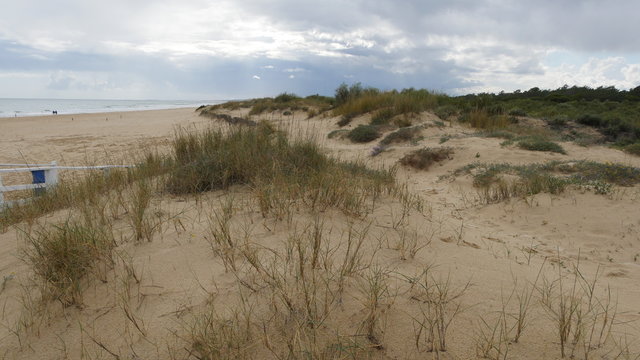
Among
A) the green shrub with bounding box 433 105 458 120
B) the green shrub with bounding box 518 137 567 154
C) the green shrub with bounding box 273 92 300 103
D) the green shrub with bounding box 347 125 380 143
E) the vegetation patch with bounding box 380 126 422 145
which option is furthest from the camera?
the green shrub with bounding box 273 92 300 103

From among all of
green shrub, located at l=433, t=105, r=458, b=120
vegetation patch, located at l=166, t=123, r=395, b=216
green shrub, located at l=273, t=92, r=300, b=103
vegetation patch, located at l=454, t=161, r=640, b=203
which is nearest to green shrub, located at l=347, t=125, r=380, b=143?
green shrub, located at l=433, t=105, r=458, b=120

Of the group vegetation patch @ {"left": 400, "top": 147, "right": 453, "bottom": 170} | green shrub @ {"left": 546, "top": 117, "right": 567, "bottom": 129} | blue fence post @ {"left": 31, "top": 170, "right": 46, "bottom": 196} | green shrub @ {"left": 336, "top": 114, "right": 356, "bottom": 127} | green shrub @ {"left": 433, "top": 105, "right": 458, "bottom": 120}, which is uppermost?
green shrub @ {"left": 433, "top": 105, "right": 458, "bottom": 120}

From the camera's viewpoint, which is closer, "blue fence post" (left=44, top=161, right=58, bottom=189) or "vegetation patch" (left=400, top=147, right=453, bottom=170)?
"blue fence post" (left=44, top=161, right=58, bottom=189)

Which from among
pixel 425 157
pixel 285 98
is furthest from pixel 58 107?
pixel 425 157

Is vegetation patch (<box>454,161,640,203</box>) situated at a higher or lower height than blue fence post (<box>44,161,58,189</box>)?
higher

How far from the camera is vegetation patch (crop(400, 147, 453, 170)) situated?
27.0ft

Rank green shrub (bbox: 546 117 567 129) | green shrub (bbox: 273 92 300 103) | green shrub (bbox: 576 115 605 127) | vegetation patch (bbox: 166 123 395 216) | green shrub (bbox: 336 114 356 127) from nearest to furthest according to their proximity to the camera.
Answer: vegetation patch (bbox: 166 123 395 216) < green shrub (bbox: 576 115 605 127) < green shrub (bbox: 546 117 567 129) < green shrub (bbox: 336 114 356 127) < green shrub (bbox: 273 92 300 103)

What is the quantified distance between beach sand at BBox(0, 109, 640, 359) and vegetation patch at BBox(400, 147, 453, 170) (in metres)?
2.86

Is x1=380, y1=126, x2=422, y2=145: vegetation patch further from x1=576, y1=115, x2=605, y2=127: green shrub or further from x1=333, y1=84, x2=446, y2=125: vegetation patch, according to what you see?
x1=576, y1=115, x2=605, y2=127: green shrub

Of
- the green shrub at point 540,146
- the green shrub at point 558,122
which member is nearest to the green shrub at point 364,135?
the green shrub at point 540,146

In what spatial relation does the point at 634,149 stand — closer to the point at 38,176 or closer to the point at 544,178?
the point at 544,178

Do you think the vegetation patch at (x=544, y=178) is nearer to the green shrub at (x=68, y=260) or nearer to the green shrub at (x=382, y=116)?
the green shrub at (x=68, y=260)

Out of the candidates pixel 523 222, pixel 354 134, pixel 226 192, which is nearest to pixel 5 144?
pixel 354 134

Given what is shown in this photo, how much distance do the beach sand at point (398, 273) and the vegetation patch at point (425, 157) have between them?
2858mm
